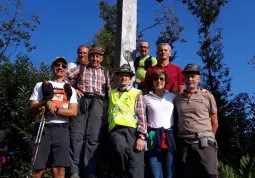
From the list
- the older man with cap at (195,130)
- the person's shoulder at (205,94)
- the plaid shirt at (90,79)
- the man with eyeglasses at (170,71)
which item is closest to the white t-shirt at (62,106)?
the plaid shirt at (90,79)

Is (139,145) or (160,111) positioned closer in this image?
(139,145)

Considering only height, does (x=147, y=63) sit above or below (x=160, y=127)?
above

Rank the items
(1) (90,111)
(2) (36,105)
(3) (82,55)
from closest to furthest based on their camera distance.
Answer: (2) (36,105) → (1) (90,111) → (3) (82,55)

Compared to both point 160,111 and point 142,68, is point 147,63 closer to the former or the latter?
point 142,68

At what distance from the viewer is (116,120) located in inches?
186

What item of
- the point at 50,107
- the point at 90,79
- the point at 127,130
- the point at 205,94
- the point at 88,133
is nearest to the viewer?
the point at 50,107

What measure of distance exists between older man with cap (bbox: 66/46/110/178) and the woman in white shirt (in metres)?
0.77

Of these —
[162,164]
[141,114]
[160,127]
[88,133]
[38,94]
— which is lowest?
[162,164]

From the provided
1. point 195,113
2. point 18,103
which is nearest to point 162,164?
point 195,113

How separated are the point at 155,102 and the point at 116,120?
65 cm

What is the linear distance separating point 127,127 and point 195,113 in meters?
0.98

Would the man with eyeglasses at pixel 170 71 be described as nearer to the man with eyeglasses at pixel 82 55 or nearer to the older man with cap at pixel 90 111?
the older man with cap at pixel 90 111

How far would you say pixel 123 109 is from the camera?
4.80m

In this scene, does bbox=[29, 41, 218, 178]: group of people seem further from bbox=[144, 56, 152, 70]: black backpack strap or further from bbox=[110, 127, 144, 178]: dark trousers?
bbox=[144, 56, 152, 70]: black backpack strap
